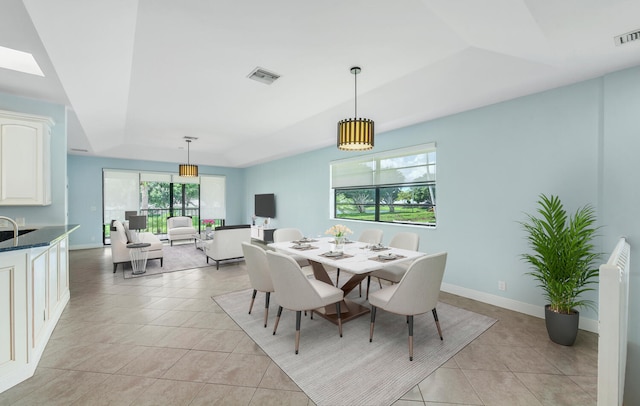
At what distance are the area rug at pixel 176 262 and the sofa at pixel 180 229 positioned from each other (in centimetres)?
55

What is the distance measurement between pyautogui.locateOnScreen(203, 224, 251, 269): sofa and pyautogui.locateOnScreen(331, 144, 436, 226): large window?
2049 millimetres

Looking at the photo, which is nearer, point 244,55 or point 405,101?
point 244,55

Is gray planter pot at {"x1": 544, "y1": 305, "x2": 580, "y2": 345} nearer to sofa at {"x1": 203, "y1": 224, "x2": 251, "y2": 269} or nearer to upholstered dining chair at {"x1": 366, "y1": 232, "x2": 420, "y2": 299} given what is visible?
upholstered dining chair at {"x1": 366, "y1": 232, "x2": 420, "y2": 299}

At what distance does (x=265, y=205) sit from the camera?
820 cm

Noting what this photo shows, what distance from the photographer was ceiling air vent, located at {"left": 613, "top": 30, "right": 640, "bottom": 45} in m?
2.03

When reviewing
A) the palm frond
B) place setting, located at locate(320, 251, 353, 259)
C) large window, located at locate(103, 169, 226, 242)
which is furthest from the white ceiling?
large window, located at locate(103, 169, 226, 242)

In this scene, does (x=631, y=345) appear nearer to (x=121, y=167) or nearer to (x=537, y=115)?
(x=537, y=115)

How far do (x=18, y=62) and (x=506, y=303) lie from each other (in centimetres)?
604

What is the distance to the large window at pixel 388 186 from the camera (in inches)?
169

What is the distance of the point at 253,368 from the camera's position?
2143mm

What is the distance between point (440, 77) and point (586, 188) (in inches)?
75.0

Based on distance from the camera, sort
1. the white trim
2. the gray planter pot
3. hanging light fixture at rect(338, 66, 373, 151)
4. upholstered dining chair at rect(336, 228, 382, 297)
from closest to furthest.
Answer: the gray planter pot, hanging light fixture at rect(338, 66, 373, 151), upholstered dining chair at rect(336, 228, 382, 297), the white trim

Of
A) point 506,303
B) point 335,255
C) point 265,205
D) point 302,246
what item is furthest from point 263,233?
point 506,303

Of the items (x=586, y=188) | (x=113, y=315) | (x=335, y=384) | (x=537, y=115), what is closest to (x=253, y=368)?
(x=335, y=384)
